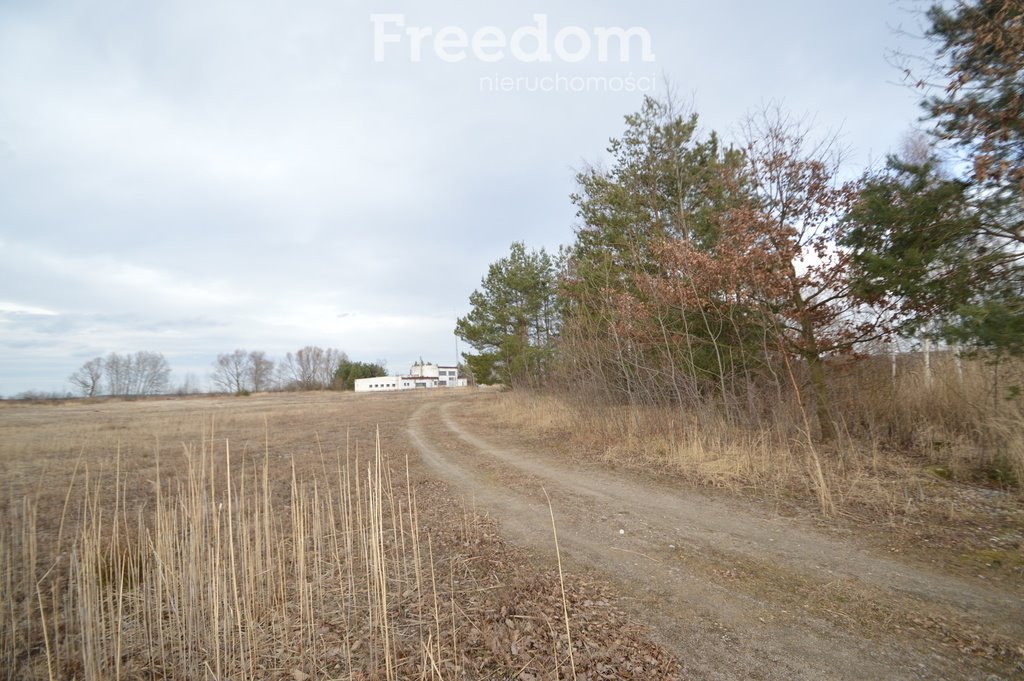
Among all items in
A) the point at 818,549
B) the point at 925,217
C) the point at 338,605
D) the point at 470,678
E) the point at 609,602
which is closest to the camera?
the point at 470,678

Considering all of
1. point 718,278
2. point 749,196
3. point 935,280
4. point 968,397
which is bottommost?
point 968,397

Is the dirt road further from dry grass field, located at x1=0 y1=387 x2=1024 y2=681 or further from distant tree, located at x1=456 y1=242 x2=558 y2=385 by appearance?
distant tree, located at x1=456 y1=242 x2=558 y2=385

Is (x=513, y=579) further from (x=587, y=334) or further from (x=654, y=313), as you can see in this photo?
(x=587, y=334)

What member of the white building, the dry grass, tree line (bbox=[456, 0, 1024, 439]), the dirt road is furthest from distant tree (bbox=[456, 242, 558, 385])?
the white building

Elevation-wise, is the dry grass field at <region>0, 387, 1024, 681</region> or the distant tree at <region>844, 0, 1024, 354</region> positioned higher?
the distant tree at <region>844, 0, 1024, 354</region>

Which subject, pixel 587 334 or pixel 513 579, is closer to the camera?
pixel 513 579

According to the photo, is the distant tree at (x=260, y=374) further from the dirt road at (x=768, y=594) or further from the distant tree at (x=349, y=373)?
the dirt road at (x=768, y=594)

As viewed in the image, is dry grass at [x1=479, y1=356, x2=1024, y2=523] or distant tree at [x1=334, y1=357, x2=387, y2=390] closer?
dry grass at [x1=479, y1=356, x2=1024, y2=523]

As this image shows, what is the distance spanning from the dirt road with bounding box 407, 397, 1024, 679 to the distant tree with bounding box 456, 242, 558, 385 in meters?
20.3

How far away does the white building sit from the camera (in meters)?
85.5

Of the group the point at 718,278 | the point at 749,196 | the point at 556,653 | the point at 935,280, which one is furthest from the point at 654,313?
the point at 556,653

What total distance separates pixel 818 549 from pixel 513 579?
3222 millimetres

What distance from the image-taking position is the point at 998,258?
5809 millimetres

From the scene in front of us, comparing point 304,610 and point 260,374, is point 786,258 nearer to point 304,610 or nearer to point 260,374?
point 304,610
